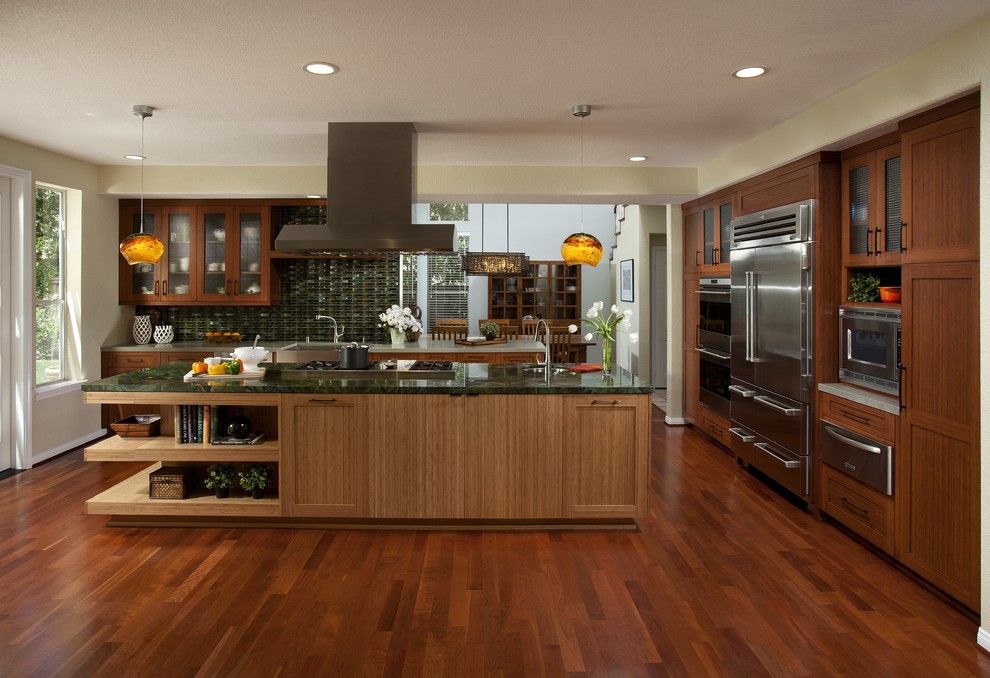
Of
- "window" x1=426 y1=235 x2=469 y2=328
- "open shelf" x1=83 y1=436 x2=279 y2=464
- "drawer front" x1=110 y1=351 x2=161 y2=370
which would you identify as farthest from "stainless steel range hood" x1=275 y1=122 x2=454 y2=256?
"window" x1=426 y1=235 x2=469 y2=328

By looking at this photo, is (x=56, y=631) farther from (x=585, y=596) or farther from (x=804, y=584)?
(x=804, y=584)

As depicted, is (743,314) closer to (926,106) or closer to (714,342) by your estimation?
(714,342)

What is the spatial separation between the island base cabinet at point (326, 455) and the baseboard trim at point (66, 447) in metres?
2.87

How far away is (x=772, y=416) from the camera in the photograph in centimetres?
479

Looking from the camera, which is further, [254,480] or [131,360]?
[131,360]

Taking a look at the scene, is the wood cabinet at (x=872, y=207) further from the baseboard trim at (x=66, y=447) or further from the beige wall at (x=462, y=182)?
the baseboard trim at (x=66, y=447)

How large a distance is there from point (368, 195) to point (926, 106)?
10.1 ft

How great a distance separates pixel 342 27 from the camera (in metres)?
2.96

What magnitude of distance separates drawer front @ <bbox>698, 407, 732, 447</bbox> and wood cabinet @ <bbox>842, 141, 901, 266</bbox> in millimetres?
2069

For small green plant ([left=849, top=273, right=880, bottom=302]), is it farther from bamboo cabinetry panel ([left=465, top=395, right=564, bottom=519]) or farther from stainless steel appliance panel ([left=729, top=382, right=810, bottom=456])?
bamboo cabinetry panel ([left=465, top=395, right=564, bottom=519])

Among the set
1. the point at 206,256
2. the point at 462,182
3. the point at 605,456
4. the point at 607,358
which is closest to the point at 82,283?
the point at 206,256

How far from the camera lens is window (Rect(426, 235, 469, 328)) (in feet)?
33.3

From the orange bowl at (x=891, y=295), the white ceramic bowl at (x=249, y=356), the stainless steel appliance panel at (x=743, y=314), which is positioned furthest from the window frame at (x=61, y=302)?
the orange bowl at (x=891, y=295)

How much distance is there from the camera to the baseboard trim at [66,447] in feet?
18.4
